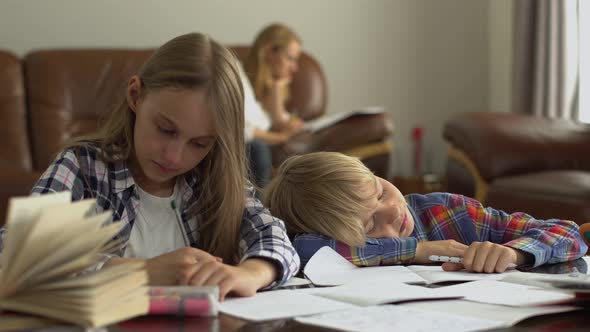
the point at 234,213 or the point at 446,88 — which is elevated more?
the point at 234,213

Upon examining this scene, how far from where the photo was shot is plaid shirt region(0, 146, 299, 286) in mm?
1412

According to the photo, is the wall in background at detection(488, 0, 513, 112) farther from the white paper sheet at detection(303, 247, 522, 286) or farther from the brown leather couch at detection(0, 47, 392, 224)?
the white paper sheet at detection(303, 247, 522, 286)

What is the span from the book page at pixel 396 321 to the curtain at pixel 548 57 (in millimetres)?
3820

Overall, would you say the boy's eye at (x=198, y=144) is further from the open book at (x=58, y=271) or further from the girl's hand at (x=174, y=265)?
the open book at (x=58, y=271)

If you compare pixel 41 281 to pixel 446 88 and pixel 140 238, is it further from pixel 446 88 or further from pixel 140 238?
pixel 446 88

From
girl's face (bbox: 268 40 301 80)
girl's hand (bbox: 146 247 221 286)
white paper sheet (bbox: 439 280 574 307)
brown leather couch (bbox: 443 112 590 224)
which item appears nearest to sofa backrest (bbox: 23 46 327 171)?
girl's face (bbox: 268 40 301 80)

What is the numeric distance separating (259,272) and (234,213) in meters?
0.28

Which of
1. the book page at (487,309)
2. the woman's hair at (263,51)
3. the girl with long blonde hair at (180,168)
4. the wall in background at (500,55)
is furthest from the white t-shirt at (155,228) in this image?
the wall in background at (500,55)

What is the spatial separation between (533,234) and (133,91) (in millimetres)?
754

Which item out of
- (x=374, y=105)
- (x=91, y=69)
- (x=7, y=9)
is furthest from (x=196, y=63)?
(x=374, y=105)

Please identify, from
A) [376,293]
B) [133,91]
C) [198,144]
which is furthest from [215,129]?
[376,293]

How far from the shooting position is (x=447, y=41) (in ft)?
18.4

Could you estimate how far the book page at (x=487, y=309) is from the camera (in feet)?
3.35

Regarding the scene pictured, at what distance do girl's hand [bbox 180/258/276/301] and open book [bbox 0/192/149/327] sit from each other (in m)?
0.16
